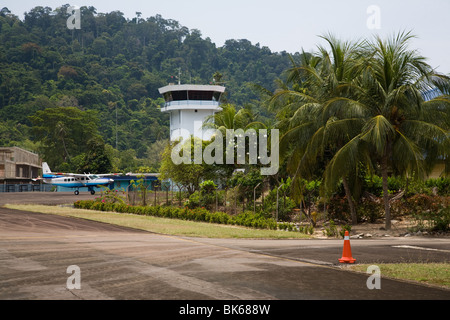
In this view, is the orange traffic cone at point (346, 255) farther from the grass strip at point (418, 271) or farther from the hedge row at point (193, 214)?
the hedge row at point (193, 214)

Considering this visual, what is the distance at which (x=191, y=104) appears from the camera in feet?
224

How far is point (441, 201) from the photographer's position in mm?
23953

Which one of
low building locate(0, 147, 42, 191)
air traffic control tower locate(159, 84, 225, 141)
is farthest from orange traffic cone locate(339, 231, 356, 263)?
low building locate(0, 147, 42, 191)

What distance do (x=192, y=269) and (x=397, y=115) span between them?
14482 mm

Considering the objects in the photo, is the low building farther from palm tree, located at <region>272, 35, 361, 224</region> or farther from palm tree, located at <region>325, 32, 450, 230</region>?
palm tree, located at <region>325, 32, 450, 230</region>

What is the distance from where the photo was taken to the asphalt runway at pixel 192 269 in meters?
9.06

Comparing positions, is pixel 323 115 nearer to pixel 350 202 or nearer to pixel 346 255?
pixel 350 202

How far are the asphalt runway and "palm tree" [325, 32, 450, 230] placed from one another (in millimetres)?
4599

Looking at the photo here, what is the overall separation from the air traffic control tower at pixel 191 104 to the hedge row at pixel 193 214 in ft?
100

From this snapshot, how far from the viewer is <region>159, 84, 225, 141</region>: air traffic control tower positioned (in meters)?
68.4

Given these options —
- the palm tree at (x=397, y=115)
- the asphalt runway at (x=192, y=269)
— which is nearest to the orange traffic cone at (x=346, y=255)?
the asphalt runway at (x=192, y=269)

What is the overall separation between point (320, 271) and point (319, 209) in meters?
17.4
